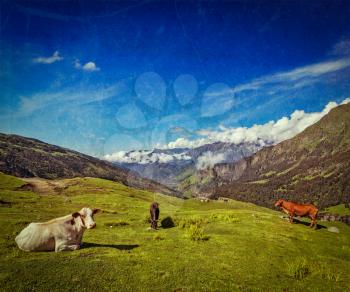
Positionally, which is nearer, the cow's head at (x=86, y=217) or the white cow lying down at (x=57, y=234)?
the white cow lying down at (x=57, y=234)

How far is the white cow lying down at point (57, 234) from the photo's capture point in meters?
18.6

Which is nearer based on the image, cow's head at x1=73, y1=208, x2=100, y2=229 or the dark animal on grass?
cow's head at x1=73, y1=208, x2=100, y2=229

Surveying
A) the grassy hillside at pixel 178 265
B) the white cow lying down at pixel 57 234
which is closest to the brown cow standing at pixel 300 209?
the grassy hillside at pixel 178 265

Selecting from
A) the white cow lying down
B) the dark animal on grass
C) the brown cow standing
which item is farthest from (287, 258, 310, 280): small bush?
the brown cow standing

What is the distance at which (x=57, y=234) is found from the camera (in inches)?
747

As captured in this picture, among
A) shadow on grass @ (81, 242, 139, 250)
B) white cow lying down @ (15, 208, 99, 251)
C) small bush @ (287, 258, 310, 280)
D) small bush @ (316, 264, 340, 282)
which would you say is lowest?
small bush @ (316, 264, 340, 282)

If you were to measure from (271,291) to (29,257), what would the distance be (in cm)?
1343

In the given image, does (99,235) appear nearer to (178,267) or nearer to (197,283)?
(178,267)

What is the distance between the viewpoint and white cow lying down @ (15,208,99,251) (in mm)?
18625

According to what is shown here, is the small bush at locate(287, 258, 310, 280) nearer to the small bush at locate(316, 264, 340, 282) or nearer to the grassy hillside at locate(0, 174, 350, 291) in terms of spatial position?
the grassy hillside at locate(0, 174, 350, 291)

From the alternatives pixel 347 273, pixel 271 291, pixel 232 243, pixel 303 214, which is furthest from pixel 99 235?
pixel 303 214

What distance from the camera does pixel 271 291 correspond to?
14.4m

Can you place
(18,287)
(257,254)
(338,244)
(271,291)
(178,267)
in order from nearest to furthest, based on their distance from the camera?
1. (18,287)
2. (271,291)
3. (178,267)
4. (257,254)
5. (338,244)

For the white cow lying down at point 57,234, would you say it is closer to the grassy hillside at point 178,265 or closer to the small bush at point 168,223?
the grassy hillside at point 178,265
